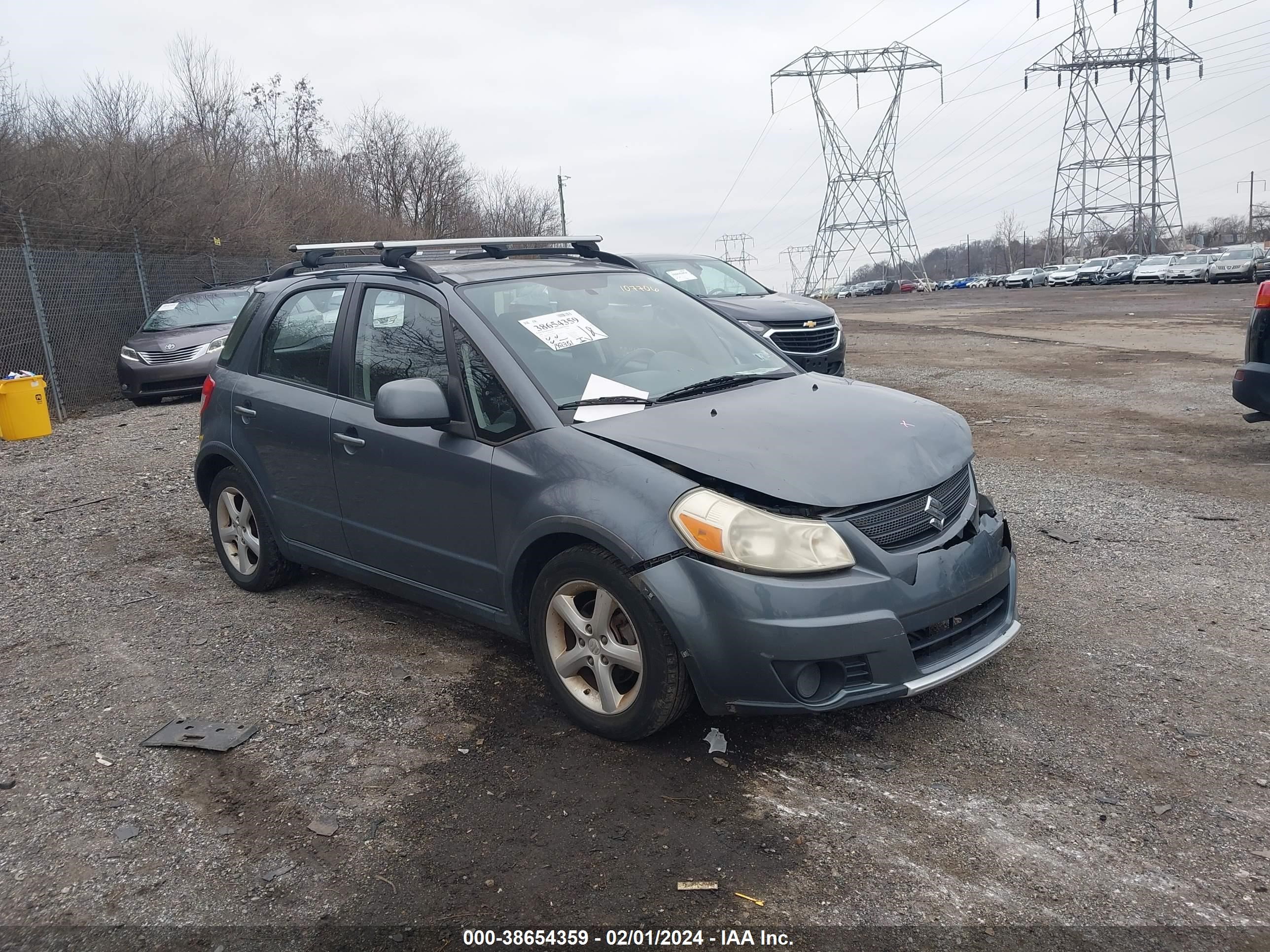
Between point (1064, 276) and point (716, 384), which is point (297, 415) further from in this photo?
point (1064, 276)

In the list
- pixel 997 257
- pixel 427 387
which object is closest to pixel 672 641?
pixel 427 387

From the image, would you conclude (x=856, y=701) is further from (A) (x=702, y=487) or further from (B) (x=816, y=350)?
(B) (x=816, y=350)

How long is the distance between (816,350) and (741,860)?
982 cm

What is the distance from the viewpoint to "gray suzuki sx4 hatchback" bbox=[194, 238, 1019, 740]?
10.7ft

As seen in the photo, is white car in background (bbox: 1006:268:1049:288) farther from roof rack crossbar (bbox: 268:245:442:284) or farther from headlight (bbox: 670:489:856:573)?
headlight (bbox: 670:489:856:573)

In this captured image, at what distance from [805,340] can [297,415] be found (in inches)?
322

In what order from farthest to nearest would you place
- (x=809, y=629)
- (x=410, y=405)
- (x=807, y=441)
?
(x=410, y=405), (x=807, y=441), (x=809, y=629)

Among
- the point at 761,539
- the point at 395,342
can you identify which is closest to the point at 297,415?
the point at 395,342

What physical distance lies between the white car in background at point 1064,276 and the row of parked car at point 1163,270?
0.10 feet

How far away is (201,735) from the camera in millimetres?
3873

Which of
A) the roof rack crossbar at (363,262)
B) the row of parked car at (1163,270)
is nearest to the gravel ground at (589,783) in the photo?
the roof rack crossbar at (363,262)

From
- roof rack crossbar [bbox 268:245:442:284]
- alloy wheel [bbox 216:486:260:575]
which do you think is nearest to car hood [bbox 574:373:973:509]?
roof rack crossbar [bbox 268:245:442:284]

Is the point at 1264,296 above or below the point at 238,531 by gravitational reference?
above

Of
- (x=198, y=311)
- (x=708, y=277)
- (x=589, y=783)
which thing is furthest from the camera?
(x=198, y=311)
